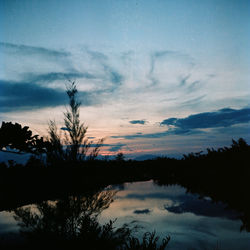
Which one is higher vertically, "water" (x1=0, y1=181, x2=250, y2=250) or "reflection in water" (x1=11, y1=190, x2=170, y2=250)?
"reflection in water" (x1=11, y1=190, x2=170, y2=250)

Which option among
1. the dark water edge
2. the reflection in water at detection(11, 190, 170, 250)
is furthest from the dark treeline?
the reflection in water at detection(11, 190, 170, 250)

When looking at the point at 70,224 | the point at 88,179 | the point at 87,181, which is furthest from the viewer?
the point at 88,179

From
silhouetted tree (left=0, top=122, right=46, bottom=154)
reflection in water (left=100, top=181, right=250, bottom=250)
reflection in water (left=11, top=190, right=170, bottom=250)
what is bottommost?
reflection in water (left=100, top=181, right=250, bottom=250)

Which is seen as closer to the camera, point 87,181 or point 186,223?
point 87,181

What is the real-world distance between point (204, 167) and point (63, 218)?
14.4 meters

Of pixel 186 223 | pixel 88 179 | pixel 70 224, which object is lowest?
pixel 186 223

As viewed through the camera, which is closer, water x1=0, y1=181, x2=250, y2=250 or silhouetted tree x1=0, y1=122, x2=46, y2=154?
water x1=0, y1=181, x2=250, y2=250

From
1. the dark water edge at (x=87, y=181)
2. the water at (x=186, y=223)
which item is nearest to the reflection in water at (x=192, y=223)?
the water at (x=186, y=223)

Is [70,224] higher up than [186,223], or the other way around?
[70,224]

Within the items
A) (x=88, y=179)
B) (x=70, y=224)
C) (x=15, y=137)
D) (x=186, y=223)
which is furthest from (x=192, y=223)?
(x=15, y=137)

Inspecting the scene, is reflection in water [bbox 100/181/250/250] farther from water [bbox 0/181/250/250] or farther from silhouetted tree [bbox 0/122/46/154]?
silhouetted tree [bbox 0/122/46/154]

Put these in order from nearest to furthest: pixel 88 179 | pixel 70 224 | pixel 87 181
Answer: pixel 70 224
pixel 87 181
pixel 88 179

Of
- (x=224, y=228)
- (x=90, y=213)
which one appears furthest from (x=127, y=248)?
(x=224, y=228)

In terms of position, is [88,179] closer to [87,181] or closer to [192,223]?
[87,181]
